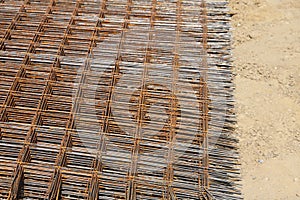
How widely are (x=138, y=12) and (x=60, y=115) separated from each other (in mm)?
2368

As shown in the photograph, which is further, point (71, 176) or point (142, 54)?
point (142, 54)

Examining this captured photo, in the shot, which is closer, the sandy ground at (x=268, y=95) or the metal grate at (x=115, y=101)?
the metal grate at (x=115, y=101)

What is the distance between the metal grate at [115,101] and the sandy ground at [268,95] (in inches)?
79.3

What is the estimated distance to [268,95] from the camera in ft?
25.4

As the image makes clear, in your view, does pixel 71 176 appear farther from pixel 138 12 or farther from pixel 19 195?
pixel 138 12

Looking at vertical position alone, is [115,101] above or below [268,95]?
below

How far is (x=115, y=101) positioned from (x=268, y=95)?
159 inches

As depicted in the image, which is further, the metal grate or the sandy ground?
the sandy ground

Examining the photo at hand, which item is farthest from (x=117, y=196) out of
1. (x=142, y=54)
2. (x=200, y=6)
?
(x=200, y=6)

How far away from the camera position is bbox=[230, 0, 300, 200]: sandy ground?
6.47 meters

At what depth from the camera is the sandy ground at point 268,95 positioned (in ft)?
21.2

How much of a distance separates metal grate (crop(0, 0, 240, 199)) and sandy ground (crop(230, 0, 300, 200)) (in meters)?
2.02

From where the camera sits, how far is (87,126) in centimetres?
472

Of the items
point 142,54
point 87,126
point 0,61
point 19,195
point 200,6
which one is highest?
point 200,6
